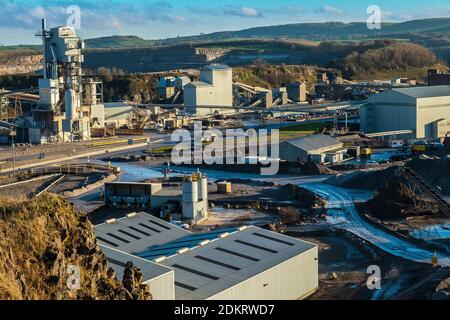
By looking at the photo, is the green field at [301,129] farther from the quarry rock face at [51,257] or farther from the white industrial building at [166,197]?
the quarry rock face at [51,257]

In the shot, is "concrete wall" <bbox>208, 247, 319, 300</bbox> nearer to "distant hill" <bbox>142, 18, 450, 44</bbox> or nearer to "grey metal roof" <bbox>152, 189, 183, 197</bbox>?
"grey metal roof" <bbox>152, 189, 183, 197</bbox>

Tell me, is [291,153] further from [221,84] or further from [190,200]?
[221,84]

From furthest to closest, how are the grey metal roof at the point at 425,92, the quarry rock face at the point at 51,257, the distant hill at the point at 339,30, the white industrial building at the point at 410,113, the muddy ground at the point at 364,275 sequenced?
the distant hill at the point at 339,30 → the grey metal roof at the point at 425,92 → the white industrial building at the point at 410,113 → the muddy ground at the point at 364,275 → the quarry rock face at the point at 51,257

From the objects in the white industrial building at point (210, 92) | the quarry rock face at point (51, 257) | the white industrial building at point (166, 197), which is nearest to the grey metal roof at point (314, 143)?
the white industrial building at point (166, 197)

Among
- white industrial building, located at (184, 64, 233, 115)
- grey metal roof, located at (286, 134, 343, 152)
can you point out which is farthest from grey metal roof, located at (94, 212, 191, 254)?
white industrial building, located at (184, 64, 233, 115)

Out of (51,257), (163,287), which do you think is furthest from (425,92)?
(51,257)

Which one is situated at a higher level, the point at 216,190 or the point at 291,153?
the point at 291,153
